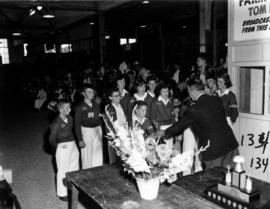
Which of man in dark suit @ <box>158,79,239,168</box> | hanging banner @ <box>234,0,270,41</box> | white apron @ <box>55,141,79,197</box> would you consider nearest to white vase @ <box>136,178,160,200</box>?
man in dark suit @ <box>158,79,239,168</box>

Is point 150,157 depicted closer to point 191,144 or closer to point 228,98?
point 191,144

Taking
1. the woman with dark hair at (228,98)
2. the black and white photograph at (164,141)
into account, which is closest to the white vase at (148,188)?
the black and white photograph at (164,141)

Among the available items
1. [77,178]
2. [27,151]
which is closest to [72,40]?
[27,151]

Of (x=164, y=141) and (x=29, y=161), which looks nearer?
(x=164, y=141)

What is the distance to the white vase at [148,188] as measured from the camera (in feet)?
7.82

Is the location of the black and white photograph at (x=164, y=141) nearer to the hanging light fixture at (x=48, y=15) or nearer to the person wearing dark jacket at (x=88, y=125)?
the person wearing dark jacket at (x=88, y=125)

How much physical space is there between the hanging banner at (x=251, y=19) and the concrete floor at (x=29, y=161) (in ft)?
11.1

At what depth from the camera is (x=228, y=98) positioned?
469 centimetres

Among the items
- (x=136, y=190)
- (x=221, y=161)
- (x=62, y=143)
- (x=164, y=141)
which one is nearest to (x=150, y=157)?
(x=136, y=190)

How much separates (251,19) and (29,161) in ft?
14.8

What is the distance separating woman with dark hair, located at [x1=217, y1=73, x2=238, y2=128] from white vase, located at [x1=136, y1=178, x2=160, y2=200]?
8.46ft

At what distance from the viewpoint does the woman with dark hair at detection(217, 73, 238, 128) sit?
462 cm

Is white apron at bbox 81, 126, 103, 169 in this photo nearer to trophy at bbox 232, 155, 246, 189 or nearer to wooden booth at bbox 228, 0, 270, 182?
wooden booth at bbox 228, 0, 270, 182

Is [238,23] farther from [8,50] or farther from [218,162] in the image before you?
[8,50]
